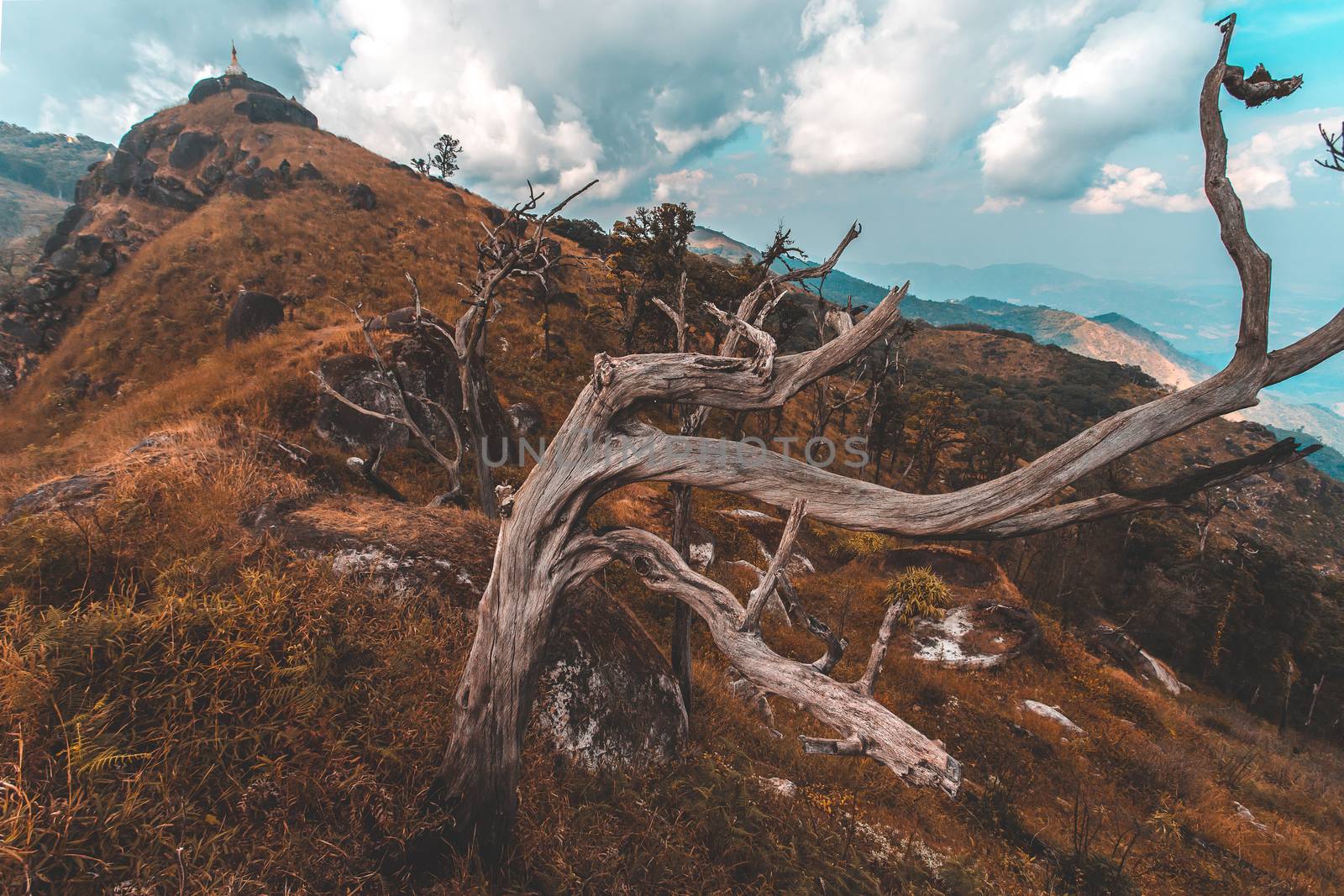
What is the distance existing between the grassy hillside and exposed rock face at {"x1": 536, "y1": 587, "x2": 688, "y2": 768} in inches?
9.1

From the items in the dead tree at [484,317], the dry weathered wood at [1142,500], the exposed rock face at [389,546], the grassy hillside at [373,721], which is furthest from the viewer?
the dead tree at [484,317]

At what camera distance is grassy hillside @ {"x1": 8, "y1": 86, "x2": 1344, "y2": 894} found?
330cm

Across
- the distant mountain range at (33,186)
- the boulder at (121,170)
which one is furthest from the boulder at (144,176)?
the distant mountain range at (33,186)

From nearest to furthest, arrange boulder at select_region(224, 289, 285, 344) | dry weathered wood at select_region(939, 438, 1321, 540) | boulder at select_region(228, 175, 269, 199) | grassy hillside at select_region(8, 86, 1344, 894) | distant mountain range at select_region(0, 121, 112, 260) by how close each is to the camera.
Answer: dry weathered wood at select_region(939, 438, 1321, 540) < grassy hillside at select_region(8, 86, 1344, 894) < boulder at select_region(224, 289, 285, 344) < boulder at select_region(228, 175, 269, 199) < distant mountain range at select_region(0, 121, 112, 260)

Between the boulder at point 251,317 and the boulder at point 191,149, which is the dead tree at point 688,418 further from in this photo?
the boulder at point 191,149

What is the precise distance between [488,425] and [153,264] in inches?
1096

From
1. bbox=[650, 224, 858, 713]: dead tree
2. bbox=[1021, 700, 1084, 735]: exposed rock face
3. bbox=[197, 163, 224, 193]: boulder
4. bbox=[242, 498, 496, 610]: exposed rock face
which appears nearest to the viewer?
bbox=[242, 498, 496, 610]: exposed rock face

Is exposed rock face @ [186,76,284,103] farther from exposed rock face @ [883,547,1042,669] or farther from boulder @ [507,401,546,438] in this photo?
exposed rock face @ [883,547,1042,669]

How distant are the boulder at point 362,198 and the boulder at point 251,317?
2133cm

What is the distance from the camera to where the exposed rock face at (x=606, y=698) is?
540cm

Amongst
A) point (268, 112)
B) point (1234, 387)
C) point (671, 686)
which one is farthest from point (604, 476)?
point (268, 112)

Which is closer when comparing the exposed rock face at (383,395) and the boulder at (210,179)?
the exposed rock face at (383,395)

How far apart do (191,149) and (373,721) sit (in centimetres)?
6012

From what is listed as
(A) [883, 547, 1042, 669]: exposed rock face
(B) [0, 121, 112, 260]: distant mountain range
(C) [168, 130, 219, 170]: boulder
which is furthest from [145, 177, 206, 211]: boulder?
(B) [0, 121, 112, 260]: distant mountain range
